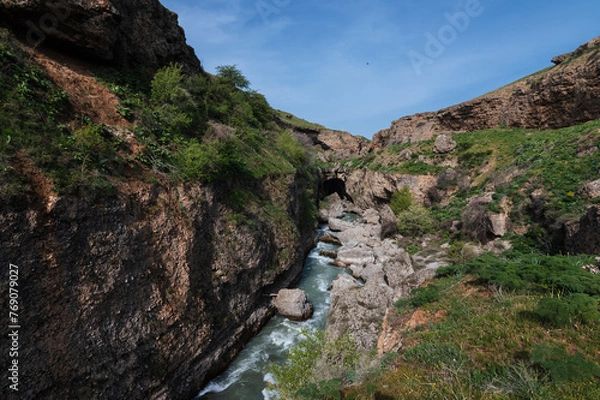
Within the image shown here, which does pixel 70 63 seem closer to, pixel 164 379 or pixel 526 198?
pixel 164 379

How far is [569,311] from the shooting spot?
5652mm

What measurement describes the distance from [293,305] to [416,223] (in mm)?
17988

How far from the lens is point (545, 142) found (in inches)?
1081

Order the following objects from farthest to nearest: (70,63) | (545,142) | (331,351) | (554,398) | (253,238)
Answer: (545,142) → (253,238) → (70,63) → (331,351) → (554,398)

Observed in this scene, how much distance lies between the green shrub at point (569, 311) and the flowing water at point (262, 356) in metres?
10.5

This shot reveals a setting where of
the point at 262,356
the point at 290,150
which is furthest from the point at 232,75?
the point at 262,356

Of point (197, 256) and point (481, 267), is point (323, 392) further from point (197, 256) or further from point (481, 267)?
point (197, 256)

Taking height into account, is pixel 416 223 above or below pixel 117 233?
below

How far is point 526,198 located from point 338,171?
43.7 meters

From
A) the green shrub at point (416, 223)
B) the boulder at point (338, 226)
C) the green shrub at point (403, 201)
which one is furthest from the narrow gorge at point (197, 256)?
the boulder at point (338, 226)

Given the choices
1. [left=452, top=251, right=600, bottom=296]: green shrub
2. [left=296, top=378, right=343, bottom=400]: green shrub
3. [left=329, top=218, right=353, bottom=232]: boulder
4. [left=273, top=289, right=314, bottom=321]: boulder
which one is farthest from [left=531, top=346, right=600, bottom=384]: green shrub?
[left=329, top=218, right=353, bottom=232]: boulder

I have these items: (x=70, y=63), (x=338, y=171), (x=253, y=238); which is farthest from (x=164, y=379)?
(x=338, y=171)

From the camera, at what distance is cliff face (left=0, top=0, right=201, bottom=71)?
1148 cm

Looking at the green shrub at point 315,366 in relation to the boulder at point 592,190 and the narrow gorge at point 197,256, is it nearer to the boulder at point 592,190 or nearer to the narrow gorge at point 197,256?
the narrow gorge at point 197,256
